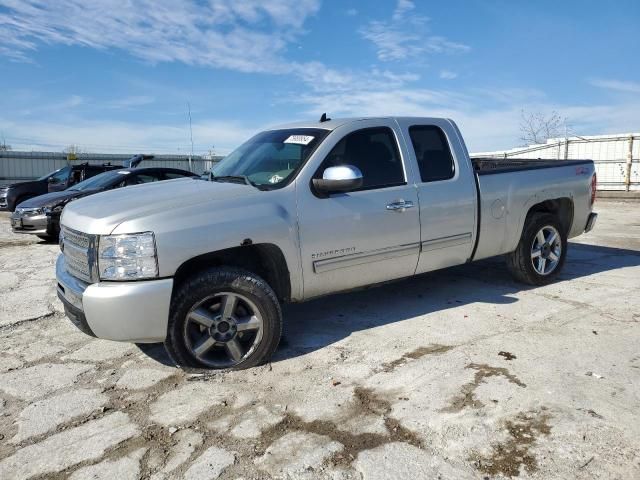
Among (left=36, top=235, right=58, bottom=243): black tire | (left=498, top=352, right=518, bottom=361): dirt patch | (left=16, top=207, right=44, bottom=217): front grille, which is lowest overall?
(left=498, top=352, right=518, bottom=361): dirt patch

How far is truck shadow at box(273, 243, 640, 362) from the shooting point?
4480 mm

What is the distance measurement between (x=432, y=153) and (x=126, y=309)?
3.04 m

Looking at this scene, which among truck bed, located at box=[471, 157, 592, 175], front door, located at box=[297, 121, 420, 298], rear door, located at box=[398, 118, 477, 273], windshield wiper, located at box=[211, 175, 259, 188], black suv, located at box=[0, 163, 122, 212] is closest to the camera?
front door, located at box=[297, 121, 420, 298]

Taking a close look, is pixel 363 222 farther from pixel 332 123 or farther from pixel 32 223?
pixel 32 223

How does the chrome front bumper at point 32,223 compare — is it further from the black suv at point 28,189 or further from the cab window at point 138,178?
the black suv at point 28,189

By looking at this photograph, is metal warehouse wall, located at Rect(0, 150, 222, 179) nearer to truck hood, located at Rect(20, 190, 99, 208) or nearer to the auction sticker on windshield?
truck hood, located at Rect(20, 190, 99, 208)

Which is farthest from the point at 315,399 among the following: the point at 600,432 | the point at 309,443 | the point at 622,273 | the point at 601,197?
the point at 601,197

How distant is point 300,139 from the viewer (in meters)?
4.42

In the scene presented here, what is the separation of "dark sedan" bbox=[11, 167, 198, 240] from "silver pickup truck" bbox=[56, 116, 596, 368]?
559 centimetres

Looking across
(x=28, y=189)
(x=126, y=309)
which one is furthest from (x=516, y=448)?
(x=28, y=189)

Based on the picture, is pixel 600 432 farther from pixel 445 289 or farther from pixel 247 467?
pixel 445 289

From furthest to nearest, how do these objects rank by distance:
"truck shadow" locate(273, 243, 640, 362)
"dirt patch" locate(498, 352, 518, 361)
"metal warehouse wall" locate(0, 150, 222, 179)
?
"metal warehouse wall" locate(0, 150, 222, 179)
"truck shadow" locate(273, 243, 640, 362)
"dirt patch" locate(498, 352, 518, 361)

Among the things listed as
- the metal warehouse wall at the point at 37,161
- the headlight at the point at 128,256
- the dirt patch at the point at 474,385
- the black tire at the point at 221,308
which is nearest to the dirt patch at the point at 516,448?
the dirt patch at the point at 474,385

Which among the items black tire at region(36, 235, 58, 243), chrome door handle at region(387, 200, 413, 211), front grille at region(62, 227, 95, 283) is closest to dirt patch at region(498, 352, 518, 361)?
chrome door handle at region(387, 200, 413, 211)
